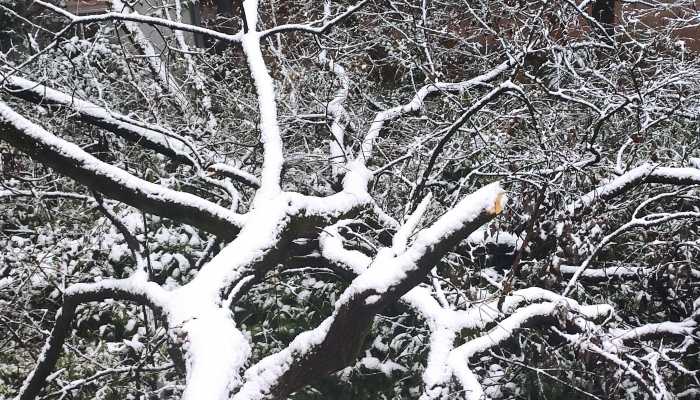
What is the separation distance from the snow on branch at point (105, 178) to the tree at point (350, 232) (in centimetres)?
1

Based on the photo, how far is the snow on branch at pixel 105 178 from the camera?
3012 millimetres

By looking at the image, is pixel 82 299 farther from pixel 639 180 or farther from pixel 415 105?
pixel 639 180

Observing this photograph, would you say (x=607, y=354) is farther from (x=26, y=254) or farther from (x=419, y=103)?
(x=26, y=254)

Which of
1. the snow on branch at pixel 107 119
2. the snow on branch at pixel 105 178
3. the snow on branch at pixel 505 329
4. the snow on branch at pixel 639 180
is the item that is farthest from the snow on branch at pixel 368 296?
the snow on branch at pixel 107 119

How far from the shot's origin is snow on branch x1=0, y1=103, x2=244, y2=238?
9.88 feet

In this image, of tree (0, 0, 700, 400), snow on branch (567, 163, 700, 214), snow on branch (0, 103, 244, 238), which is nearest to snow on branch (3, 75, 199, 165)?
tree (0, 0, 700, 400)

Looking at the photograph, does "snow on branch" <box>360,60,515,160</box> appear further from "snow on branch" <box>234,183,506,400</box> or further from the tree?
"snow on branch" <box>234,183,506,400</box>

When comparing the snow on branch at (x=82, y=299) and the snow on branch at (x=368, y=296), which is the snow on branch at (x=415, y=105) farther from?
the snow on branch at (x=368, y=296)

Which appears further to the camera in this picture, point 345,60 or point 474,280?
point 345,60

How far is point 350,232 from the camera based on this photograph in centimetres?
407

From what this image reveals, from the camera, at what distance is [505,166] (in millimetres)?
4965

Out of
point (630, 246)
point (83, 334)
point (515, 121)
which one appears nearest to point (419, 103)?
point (515, 121)

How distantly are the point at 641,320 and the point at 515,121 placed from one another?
2.10 meters

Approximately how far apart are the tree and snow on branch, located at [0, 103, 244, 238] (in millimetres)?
12
